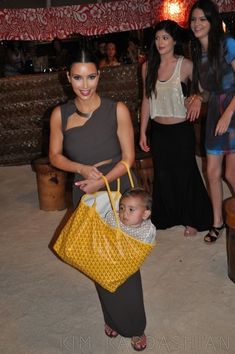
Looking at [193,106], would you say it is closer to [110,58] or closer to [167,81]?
[167,81]

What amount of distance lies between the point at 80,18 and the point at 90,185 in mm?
4326

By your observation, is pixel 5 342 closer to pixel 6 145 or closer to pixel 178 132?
pixel 178 132

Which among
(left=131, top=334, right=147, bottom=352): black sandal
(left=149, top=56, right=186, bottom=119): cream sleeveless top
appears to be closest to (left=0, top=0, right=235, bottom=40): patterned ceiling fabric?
(left=149, top=56, right=186, bottom=119): cream sleeveless top

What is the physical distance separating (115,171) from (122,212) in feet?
0.65

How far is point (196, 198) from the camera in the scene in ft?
12.4

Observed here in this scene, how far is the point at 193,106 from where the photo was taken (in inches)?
131

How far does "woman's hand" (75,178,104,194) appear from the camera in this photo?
2271 millimetres

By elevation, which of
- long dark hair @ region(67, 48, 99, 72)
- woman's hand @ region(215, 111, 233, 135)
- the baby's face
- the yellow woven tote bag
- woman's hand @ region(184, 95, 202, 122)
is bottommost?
the yellow woven tote bag

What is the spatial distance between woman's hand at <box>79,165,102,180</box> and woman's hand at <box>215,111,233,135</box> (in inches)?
50.2

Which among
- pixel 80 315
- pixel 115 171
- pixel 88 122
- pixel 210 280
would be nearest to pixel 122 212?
pixel 115 171

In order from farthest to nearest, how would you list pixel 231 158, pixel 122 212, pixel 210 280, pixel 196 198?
pixel 196 198 < pixel 231 158 < pixel 210 280 < pixel 122 212

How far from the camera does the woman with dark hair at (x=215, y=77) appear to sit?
10.5 ft

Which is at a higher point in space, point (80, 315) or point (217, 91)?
point (217, 91)

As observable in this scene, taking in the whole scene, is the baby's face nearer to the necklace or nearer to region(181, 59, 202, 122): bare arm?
the necklace
